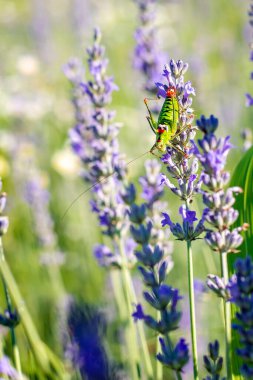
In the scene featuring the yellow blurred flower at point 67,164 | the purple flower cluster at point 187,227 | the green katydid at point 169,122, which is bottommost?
the purple flower cluster at point 187,227

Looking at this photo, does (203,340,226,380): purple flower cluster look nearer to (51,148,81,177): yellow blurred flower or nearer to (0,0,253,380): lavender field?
(0,0,253,380): lavender field

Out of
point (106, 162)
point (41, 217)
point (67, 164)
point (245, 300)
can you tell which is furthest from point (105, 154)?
point (67, 164)

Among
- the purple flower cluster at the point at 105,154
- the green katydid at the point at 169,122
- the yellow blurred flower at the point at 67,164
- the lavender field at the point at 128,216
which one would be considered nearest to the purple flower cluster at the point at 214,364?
the lavender field at the point at 128,216

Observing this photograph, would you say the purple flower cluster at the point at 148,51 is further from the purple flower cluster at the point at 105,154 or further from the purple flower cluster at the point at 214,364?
the purple flower cluster at the point at 214,364

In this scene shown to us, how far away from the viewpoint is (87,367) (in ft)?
4.88

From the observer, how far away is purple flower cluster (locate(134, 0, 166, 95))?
2709 millimetres

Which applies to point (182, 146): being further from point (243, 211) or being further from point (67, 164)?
point (67, 164)

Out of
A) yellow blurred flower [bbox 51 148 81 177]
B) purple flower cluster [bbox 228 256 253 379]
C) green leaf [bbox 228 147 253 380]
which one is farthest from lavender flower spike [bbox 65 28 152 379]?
yellow blurred flower [bbox 51 148 81 177]

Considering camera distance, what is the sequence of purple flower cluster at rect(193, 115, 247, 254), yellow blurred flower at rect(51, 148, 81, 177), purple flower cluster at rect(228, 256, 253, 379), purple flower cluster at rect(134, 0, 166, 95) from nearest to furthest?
1. purple flower cluster at rect(228, 256, 253, 379)
2. purple flower cluster at rect(193, 115, 247, 254)
3. purple flower cluster at rect(134, 0, 166, 95)
4. yellow blurred flower at rect(51, 148, 81, 177)

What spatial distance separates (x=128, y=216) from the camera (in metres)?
1.78

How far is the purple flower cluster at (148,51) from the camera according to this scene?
271 centimetres

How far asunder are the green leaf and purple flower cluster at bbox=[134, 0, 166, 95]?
1153 mm

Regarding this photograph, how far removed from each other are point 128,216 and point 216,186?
572 mm

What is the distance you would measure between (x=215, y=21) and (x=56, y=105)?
4.76m
